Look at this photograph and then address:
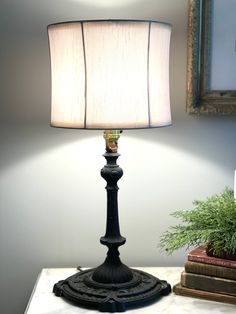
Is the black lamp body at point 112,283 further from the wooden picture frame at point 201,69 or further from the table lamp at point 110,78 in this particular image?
the wooden picture frame at point 201,69

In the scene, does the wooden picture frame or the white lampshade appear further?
the wooden picture frame

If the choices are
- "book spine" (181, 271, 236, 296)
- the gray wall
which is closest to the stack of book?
"book spine" (181, 271, 236, 296)

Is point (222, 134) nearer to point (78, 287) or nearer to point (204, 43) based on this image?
point (204, 43)

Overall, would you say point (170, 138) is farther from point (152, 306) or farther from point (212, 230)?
point (152, 306)

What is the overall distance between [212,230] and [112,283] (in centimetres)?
28

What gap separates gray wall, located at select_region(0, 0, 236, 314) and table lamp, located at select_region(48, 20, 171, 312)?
28cm

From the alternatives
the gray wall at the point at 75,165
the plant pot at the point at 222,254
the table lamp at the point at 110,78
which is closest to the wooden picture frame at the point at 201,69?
the gray wall at the point at 75,165

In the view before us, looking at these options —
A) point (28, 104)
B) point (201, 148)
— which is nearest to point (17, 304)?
point (28, 104)

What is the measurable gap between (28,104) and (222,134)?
57 centimetres

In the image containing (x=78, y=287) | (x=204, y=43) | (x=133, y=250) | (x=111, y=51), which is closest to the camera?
(x=111, y=51)

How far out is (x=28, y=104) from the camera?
4.98ft

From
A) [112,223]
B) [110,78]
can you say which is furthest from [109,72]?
[112,223]

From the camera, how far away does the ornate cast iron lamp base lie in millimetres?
1247

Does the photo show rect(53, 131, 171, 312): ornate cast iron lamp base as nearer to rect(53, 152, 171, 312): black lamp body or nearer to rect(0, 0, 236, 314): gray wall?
rect(53, 152, 171, 312): black lamp body
